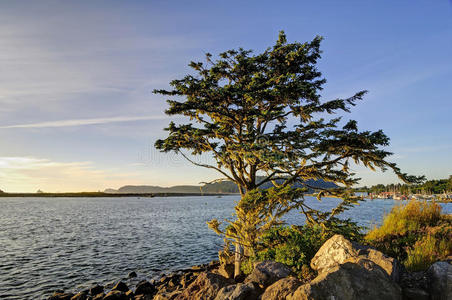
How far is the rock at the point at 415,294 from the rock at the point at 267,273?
3.16m

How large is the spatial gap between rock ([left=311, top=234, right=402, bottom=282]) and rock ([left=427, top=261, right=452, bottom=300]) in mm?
722

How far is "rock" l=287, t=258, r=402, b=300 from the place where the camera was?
5570 millimetres

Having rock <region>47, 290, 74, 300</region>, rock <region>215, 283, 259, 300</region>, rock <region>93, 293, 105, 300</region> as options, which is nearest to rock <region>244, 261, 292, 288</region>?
rock <region>215, 283, 259, 300</region>

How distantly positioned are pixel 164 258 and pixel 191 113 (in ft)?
47.9

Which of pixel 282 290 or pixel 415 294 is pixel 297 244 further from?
pixel 415 294

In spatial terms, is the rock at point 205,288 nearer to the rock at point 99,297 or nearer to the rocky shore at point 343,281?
the rocky shore at point 343,281

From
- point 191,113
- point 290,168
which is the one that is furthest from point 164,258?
point 290,168

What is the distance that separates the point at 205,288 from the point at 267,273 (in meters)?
2.12

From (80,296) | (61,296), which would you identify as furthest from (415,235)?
(61,296)

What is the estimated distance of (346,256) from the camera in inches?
277

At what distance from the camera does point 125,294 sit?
42.9 ft

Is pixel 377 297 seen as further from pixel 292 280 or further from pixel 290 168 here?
pixel 290 168

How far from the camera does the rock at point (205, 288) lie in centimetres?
795

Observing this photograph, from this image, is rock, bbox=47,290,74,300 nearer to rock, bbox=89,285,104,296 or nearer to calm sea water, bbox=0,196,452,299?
rock, bbox=89,285,104,296
